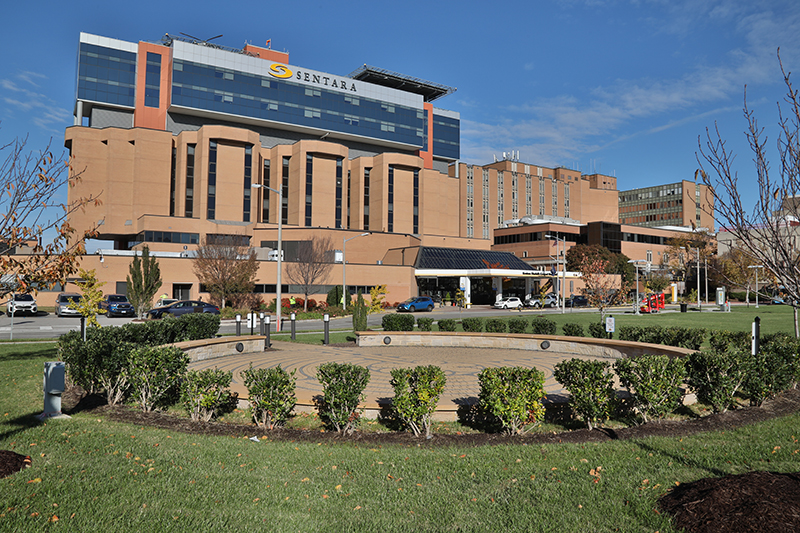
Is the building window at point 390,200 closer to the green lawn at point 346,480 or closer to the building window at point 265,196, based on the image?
the building window at point 265,196

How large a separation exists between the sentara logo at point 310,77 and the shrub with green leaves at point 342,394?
73196 millimetres

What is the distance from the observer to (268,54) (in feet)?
255

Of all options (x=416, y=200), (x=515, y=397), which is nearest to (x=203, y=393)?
(x=515, y=397)

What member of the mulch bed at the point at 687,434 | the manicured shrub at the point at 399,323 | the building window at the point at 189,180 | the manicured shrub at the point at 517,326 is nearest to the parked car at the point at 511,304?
the manicured shrub at the point at 517,326

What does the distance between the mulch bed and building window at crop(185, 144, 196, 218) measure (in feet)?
194

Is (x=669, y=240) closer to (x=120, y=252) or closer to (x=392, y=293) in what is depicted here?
(x=392, y=293)

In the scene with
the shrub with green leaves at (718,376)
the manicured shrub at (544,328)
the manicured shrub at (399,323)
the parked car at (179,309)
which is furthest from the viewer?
the parked car at (179,309)

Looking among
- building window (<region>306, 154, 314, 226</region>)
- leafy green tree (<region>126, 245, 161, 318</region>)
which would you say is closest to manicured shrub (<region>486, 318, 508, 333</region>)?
leafy green tree (<region>126, 245, 161, 318</region>)

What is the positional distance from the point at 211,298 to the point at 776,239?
47648 millimetres

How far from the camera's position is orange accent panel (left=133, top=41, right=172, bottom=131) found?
64250 mm

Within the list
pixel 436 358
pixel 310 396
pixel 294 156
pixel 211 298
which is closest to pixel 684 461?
pixel 310 396

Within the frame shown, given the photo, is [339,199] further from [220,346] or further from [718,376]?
[718,376]

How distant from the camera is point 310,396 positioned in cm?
995

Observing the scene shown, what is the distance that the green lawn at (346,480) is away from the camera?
4.51m
